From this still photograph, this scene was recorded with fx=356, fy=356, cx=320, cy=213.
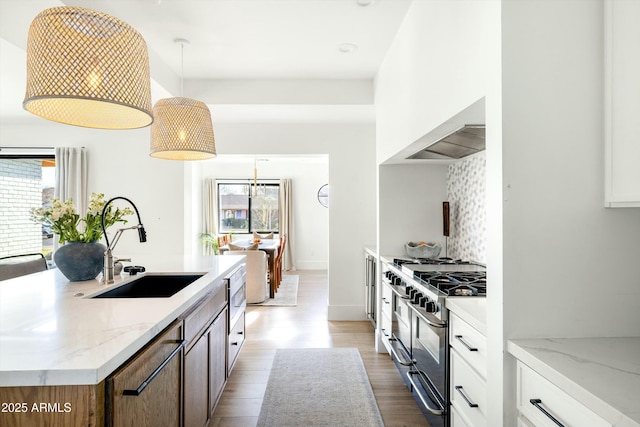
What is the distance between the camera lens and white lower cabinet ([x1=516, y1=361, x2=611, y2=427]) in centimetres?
92

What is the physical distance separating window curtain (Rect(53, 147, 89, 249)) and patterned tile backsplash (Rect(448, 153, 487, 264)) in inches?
168

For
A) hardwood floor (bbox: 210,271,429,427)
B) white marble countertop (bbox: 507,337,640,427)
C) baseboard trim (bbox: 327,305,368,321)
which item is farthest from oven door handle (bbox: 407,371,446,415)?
baseboard trim (bbox: 327,305,368,321)

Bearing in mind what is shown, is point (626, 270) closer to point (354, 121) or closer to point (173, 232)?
point (354, 121)

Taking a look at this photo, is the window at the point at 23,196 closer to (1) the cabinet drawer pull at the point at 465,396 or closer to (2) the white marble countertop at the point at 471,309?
(2) the white marble countertop at the point at 471,309

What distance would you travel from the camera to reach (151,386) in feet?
4.16

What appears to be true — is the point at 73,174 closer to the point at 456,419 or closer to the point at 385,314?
the point at 385,314

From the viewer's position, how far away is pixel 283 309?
4801 mm

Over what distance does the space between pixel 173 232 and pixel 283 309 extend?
5.70 feet

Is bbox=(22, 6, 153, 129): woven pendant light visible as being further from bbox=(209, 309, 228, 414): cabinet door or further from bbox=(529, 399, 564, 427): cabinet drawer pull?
bbox=(529, 399, 564, 427): cabinet drawer pull

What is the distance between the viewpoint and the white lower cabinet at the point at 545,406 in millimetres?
921

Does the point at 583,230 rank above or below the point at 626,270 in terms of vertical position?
above

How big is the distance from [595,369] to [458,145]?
1.72 metres

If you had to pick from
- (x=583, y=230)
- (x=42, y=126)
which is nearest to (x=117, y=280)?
(x=583, y=230)

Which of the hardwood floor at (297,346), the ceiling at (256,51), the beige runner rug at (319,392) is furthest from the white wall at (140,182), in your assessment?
the beige runner rug at (319,392)
